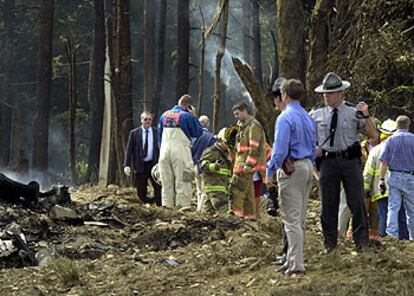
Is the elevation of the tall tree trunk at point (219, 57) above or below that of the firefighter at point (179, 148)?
above

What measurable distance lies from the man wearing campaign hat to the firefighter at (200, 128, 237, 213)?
4880 mm

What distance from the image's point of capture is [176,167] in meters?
Answer: 16.5

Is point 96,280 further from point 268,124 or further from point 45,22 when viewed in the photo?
point 45,22

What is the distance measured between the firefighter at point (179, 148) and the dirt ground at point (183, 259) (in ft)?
3.27

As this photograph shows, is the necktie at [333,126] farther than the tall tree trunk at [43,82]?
No

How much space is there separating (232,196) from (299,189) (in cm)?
526

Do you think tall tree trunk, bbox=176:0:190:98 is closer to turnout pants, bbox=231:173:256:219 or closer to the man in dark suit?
the man in dark suit

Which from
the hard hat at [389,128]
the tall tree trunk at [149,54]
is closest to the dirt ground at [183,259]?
the hard hat at [389,128]

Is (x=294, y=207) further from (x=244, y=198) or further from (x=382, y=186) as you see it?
(x=244, y=198)

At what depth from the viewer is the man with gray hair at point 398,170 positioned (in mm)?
13320

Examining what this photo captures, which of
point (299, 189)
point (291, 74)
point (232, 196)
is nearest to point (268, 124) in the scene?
point (291, 74)

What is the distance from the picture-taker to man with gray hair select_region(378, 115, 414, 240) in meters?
13.3

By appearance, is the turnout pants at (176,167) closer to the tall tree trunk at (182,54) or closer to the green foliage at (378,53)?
the green foliage at (378,53)

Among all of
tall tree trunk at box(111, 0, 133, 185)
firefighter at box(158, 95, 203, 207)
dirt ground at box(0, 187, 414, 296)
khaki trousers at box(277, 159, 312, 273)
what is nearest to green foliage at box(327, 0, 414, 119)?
firefighter at box(158, 95, 203, 207)
